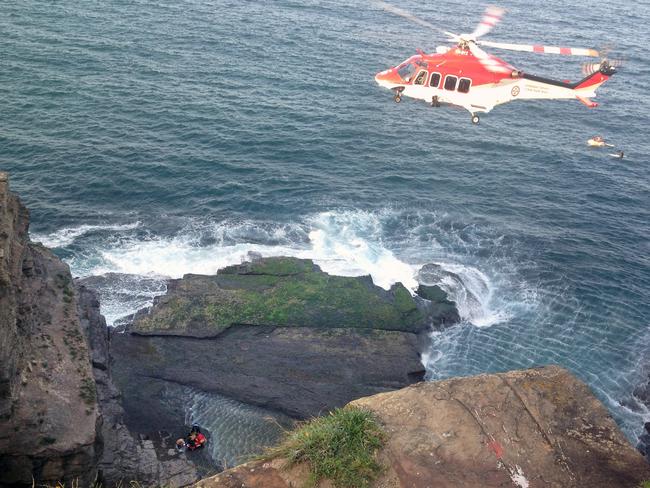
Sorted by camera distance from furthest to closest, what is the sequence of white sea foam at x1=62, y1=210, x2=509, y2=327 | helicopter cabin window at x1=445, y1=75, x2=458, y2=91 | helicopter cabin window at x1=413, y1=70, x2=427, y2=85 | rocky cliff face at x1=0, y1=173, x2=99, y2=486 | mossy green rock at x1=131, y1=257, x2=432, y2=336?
white sea foam at x1=62, y1=210, x2=509, y2=327, helicopter cabin window at x1=413, y1=70, x2=427, y2=85, helicopter cabin window at x1=445, y1=75, x2=458, y2=91, mossy green rock at x1=131, y1=257, x2=432, y2=336, rocky cliff face at x1=0, y1=173, x2=99, y2=486

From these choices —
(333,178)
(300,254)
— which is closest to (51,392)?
(300,254)

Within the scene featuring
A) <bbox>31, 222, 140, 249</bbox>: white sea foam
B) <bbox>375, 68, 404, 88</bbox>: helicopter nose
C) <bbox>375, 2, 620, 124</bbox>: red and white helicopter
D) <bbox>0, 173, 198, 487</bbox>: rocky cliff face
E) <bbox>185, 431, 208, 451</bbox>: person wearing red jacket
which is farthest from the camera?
<bbox>31, 222, 140, 249</bbox>: white sea foam

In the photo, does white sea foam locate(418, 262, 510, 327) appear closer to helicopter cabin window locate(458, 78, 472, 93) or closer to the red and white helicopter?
the red and white helicopter

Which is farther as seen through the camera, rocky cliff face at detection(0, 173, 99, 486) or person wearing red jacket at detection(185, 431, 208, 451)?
person wearing red jacket at detection(185, 431, 208, 451)

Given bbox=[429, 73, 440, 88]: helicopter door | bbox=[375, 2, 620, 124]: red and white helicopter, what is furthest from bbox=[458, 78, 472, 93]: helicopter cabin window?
bbox=[429, 73, 440, 88]: helicopter door

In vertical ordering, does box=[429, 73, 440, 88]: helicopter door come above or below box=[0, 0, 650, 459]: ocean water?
above

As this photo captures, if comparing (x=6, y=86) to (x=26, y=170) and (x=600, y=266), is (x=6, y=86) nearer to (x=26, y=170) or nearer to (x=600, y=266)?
(x=26, y=170)
